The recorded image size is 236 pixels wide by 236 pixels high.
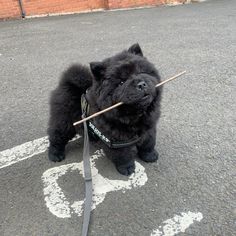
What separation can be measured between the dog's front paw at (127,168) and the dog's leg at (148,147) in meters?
0.17

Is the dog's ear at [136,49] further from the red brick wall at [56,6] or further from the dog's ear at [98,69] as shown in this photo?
the red brick wall at [56,6]

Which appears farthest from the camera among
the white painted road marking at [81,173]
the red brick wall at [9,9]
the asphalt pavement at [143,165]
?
the red brick wall at [9,9]

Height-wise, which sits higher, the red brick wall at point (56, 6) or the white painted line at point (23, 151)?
the red brick wall at point (56, 6)

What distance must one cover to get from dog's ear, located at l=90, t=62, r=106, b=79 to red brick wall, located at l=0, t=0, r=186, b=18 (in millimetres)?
8816

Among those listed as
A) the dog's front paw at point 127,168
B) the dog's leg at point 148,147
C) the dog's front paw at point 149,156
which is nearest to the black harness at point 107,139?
the dog's leg at point 148,147

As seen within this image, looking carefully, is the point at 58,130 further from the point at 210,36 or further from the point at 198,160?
the point at 210,36

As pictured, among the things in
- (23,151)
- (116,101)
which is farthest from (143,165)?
(23,151)

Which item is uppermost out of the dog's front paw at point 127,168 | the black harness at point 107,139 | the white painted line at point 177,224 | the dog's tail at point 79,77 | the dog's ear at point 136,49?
the dog's ear at point 136,49

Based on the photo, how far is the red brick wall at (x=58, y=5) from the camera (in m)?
10.4

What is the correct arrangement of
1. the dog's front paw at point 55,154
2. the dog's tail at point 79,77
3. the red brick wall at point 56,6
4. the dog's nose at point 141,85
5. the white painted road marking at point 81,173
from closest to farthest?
the dog's nose at point 141,85 → the white painted road marking at point 81,173 → the dog's tail at point 79,77 → the dog's front paw at point 55,154 → the red brick wall at point 56,6

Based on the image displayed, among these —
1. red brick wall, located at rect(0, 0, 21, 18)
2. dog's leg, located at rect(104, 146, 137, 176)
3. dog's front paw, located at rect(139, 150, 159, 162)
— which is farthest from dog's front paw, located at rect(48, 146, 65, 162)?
red brick wall, located at rect(0, 0, 21, 18)

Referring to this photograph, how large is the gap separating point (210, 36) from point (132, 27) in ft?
7.27

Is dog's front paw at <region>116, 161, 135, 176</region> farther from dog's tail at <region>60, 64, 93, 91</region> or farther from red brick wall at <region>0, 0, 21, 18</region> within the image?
red brick wall at <region>0, 0, 21, 18</region>

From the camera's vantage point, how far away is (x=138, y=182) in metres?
3.16
